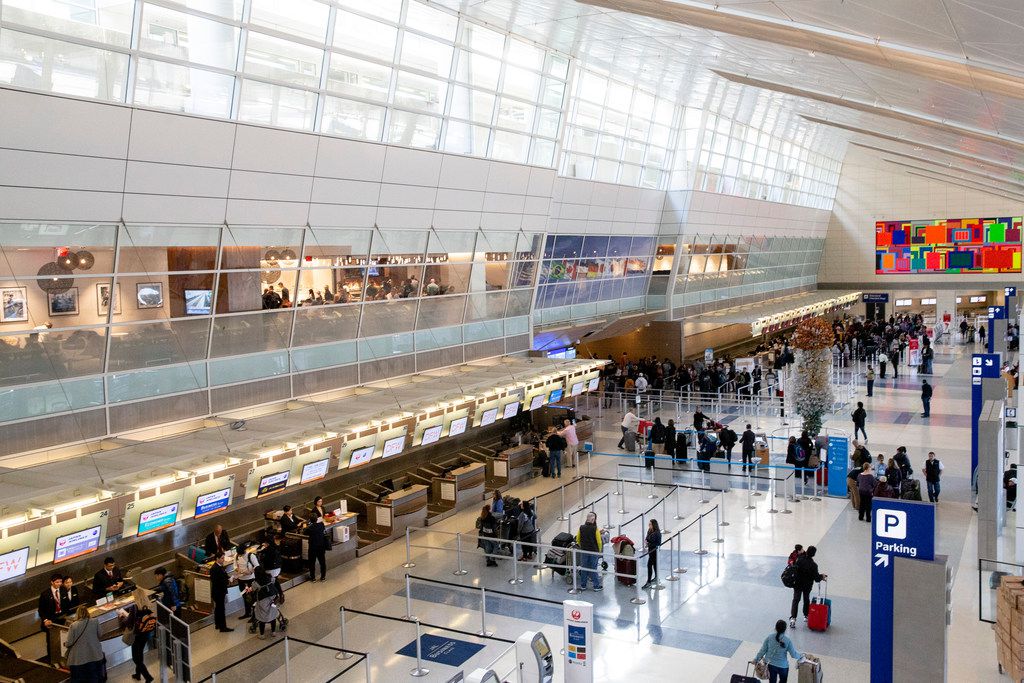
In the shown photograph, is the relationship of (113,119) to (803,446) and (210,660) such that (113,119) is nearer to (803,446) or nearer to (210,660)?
(210,660)

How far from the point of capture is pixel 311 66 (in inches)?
600

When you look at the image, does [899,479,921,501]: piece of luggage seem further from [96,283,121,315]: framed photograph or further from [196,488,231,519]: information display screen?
[96,283,121,315]: framed photograph

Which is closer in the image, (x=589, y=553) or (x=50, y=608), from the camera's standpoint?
(x=50, y=608)

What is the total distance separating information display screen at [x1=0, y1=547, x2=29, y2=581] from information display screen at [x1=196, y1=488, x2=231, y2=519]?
2.73 metres

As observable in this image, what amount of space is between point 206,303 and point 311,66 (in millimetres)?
4678

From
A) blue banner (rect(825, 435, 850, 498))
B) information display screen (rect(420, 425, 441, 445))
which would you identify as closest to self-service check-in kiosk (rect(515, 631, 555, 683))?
information display screen (rect(420, 425, 441, 445))

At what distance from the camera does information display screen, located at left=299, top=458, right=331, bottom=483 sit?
14945mm

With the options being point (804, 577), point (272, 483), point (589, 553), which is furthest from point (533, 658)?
point (272, 483)

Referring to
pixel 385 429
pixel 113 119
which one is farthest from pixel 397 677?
pixel 113 119

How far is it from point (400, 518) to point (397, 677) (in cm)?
689

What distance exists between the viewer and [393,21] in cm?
1667

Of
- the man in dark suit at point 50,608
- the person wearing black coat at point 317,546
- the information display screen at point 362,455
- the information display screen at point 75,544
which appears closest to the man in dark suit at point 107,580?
the man in dark suit at point 50,608

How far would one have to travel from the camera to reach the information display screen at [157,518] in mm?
12031

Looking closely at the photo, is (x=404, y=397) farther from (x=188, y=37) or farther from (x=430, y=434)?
(x=188, y=37)
